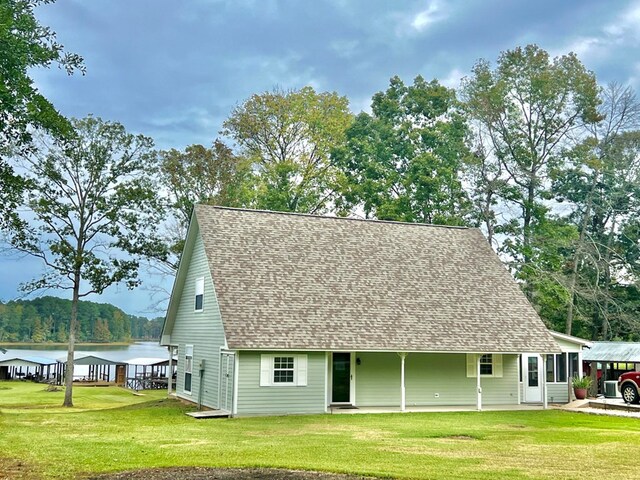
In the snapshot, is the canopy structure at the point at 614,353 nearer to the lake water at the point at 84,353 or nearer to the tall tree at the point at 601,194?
the tall tree at the point at 601,194

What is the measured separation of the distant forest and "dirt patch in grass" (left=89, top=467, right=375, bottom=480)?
9280cm

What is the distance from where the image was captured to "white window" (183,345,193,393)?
25777 millimetres

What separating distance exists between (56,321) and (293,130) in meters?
88.1

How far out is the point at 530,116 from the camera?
38500 mm

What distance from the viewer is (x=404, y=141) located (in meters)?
40.3

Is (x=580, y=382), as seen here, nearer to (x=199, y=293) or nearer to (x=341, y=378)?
(x=341, y=378)

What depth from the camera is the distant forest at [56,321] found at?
108 meters

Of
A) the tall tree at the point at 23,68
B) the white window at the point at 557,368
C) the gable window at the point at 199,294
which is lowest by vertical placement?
the white window at the point at 557,368

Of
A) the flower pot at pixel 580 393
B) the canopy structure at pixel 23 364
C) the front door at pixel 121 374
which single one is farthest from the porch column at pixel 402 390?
the canopy structure at pixel 23 364

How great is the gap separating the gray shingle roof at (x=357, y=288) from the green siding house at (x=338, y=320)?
0.16ft

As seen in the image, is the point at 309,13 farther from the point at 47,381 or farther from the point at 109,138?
the point at 47,381

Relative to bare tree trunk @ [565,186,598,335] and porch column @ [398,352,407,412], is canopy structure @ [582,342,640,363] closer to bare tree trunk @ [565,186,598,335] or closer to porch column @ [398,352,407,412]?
bare tree trunk @ [565,186,598,335]

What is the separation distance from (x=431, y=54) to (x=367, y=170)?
1142 cm

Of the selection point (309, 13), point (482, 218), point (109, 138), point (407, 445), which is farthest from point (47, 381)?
point (407, 445)
